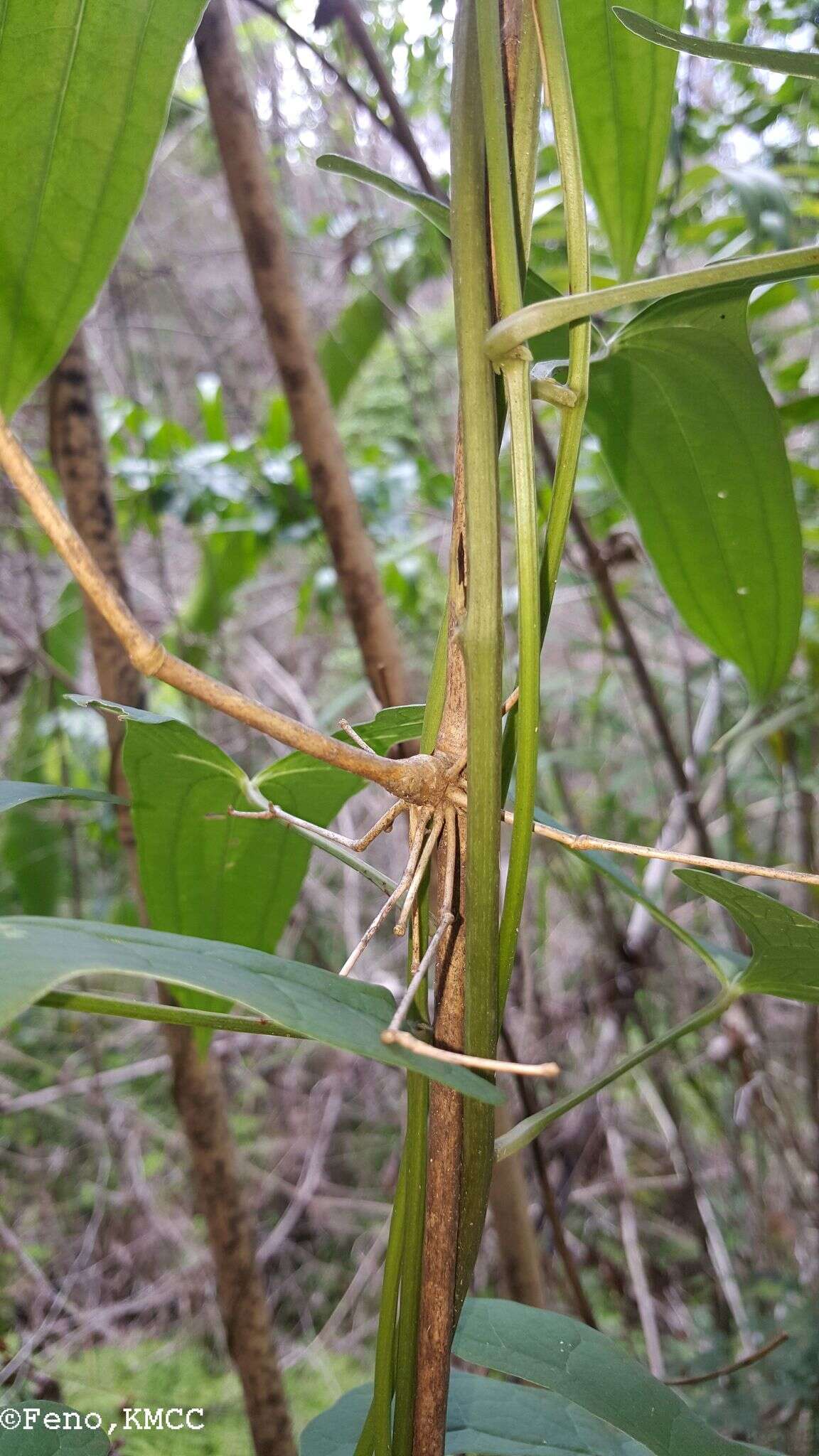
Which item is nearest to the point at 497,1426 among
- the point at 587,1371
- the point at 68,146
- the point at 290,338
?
the point at 587,1371

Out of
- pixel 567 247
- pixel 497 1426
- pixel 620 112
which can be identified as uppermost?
pixel 620 112

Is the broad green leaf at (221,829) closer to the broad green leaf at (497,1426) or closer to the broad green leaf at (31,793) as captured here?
the broad green leaf at (31,793)

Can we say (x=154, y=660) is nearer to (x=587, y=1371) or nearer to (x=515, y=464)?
(x=515, y=464)

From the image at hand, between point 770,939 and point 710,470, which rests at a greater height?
point 710,470

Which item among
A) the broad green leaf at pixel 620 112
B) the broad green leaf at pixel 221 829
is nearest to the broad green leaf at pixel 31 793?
the broad green leaf at pixel 221 829

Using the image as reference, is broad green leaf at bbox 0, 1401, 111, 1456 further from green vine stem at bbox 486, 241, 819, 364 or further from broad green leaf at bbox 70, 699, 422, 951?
green vine stem at bbox 486, 241, 819, 364

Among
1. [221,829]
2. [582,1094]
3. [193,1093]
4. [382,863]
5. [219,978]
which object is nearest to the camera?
[219,978]

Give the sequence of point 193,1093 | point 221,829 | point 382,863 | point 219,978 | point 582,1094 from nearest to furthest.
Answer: point 219,978
point 582,1094
point 221,829
point 193,1093
point 382,863
